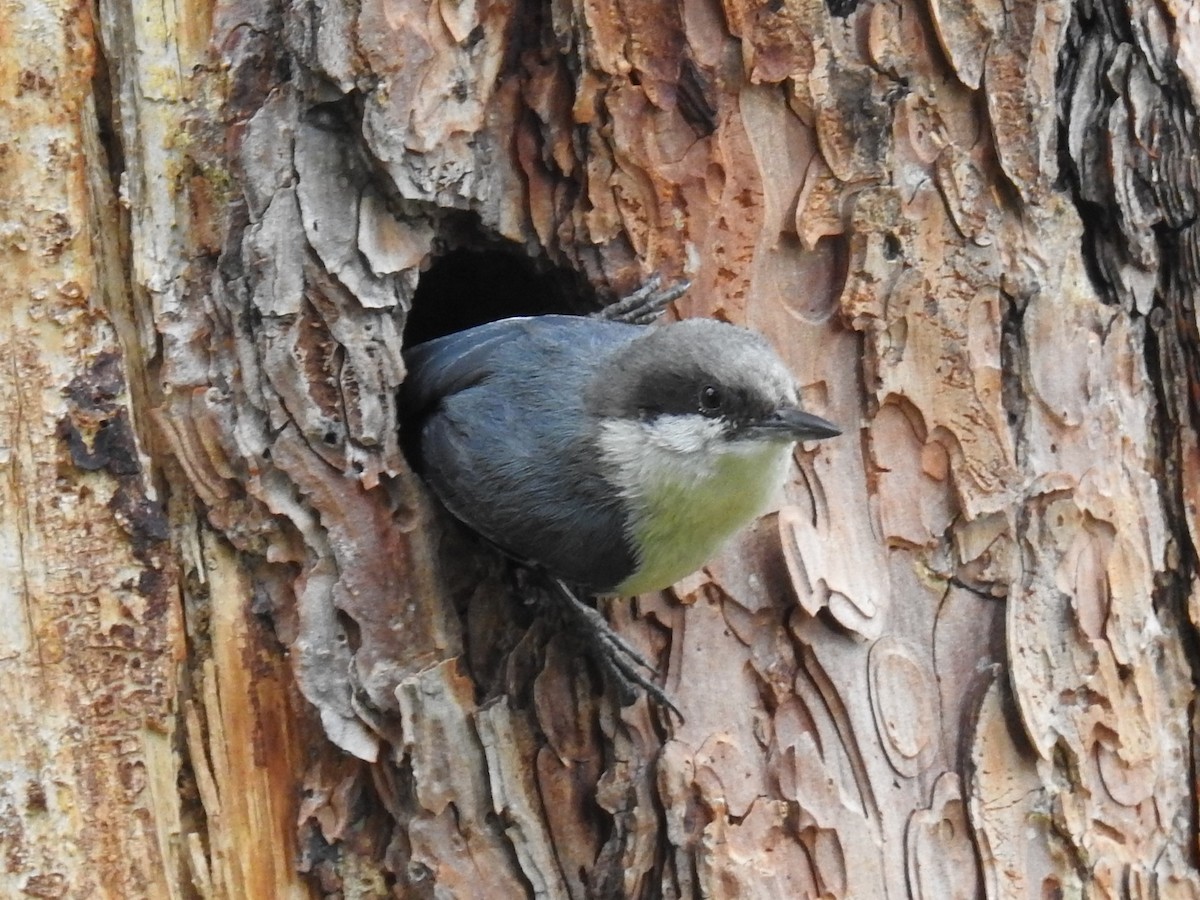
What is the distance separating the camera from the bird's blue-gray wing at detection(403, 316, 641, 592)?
3201 mm

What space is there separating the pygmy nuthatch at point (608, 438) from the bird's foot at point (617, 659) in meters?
0.08

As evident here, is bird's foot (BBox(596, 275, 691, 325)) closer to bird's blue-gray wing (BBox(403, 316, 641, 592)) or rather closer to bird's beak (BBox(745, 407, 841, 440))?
bird's blue-gray wing (BBox(403, 316, 641, 592))

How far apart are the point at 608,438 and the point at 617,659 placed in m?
0.49

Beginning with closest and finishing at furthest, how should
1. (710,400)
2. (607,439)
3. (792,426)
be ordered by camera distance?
(792,426) < (710,400) < (607,439)

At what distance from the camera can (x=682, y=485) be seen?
3111 mm

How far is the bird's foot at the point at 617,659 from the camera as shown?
10.0 ft

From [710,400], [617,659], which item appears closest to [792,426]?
[710,400]

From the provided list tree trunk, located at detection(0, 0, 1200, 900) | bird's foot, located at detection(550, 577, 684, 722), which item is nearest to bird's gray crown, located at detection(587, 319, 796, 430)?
tree trunk, located at detection(0, 0, 1200, 900)

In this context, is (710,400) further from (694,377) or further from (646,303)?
(646,303)

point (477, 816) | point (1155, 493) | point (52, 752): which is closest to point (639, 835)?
point (477, 816)

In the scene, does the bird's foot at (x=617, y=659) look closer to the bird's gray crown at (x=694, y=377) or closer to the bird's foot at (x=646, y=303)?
the bird's gray crown at (x=694, y=377)

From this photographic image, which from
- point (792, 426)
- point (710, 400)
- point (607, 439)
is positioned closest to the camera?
point (792, 426)

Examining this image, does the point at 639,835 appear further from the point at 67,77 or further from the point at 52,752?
the point at 67,77

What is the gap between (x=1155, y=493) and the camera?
3.35 m
